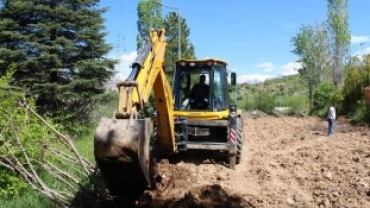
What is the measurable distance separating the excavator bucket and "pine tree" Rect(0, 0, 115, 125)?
41.1 ft

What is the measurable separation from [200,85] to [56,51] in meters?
8.69

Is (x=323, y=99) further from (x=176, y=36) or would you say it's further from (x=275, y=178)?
(x=275, y=178)

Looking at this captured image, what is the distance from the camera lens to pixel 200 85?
11.9 metres

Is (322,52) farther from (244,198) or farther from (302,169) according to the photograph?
(244,198)

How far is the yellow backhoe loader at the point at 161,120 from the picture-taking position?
5523mm

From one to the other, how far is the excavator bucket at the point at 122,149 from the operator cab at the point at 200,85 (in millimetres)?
5978

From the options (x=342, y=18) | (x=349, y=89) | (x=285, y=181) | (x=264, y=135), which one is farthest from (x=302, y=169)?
(x=342, y=18)

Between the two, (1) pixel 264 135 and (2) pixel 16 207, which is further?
(1) pixel 264 135

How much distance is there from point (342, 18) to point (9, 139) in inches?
1521

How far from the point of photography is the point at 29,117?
8.88 meters

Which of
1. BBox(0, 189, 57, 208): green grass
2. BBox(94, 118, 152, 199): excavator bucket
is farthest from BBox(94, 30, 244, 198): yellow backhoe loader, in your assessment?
BBox(0, 189, 57, 208): green grass

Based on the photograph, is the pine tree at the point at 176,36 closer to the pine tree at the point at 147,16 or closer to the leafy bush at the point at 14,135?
the pine tree at the point at 147,16

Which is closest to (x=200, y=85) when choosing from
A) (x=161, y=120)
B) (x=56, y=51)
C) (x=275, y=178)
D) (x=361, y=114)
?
(x=161, y=120)

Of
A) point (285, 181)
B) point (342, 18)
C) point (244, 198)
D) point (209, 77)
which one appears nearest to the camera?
point (244, 198)
